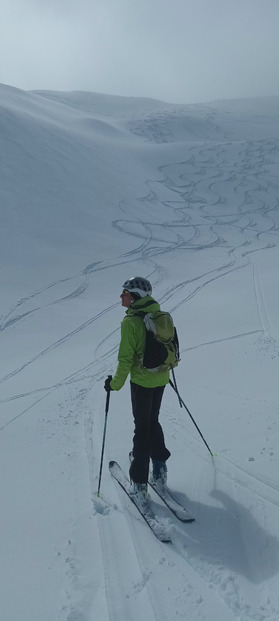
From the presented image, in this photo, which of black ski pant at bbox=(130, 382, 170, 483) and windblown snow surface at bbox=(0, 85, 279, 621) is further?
black ski pant at bbox=(130, 382, 170, 483)

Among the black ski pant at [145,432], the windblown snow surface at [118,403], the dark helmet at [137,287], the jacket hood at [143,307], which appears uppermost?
the dark helmet at [137,287]

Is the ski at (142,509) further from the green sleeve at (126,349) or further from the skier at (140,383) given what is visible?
the green sleeve at (126,349)

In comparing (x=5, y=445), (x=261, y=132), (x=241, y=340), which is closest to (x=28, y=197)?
(x=241, y=340)

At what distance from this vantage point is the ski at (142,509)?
406 cm

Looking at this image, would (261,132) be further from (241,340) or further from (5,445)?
(5,445)

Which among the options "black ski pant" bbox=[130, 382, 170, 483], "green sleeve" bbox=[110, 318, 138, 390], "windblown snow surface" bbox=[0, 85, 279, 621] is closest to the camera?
"windblown snow surface" bbox=[0, 85, 279, 621]

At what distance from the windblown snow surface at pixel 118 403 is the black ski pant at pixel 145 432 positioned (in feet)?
1.37

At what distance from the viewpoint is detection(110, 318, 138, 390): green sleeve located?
4238mm

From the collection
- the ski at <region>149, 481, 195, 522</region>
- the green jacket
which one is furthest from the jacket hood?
the ski at <region>149, 481, 195, 522</region>

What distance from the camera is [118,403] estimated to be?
7.41 metres

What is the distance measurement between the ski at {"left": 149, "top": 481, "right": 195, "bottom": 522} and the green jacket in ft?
3.78

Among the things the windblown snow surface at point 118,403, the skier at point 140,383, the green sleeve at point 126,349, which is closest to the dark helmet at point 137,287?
the skier at point 140,383

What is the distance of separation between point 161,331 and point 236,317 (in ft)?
27.4

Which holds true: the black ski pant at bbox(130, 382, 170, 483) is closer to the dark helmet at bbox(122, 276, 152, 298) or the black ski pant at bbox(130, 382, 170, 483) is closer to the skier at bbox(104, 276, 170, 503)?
the skier at bbox(104, 276, 170, 503)
